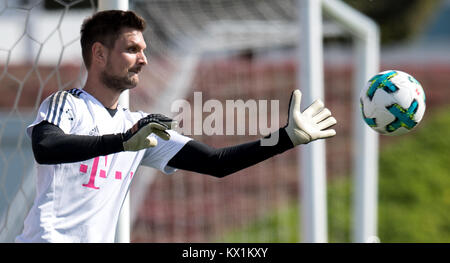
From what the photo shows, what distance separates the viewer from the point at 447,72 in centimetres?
1758

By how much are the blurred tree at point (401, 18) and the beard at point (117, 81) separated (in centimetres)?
1551

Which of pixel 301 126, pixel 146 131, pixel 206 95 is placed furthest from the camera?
pixel 206 95

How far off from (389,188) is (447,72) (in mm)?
5942

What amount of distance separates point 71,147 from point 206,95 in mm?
9960

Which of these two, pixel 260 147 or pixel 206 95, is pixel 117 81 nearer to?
pixel 260 147

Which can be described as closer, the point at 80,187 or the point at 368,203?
the point at 80,187

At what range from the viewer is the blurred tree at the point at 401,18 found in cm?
1928

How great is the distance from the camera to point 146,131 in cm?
314

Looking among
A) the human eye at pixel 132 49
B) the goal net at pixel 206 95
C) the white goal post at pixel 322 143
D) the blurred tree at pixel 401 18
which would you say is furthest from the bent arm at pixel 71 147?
the blurred tree at pixel 401 18

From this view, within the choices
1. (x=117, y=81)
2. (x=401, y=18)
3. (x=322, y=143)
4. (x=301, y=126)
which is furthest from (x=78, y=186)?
(x=401, y=18)

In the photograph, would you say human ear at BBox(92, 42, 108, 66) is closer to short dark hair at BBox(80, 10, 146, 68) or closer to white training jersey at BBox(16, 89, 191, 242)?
short dark hair at BBox(80, 10, 146, 68)

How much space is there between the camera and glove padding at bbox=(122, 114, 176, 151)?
3139 mm
